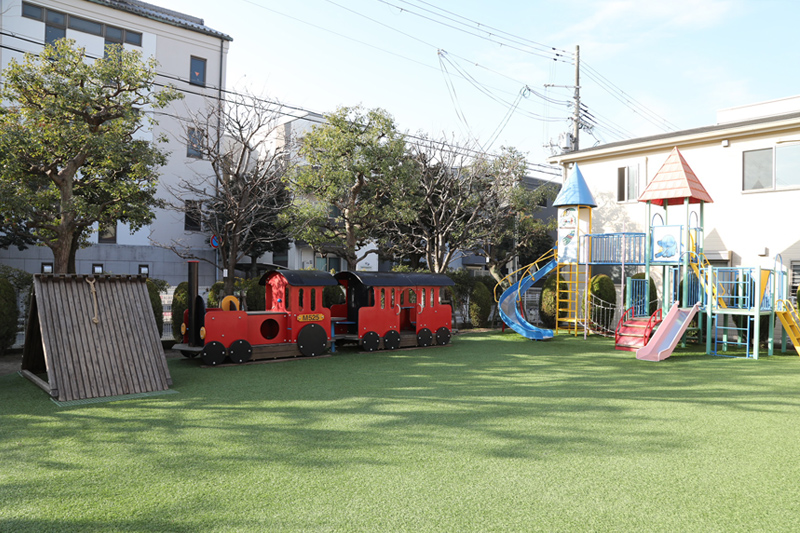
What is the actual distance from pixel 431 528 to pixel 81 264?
868 inches

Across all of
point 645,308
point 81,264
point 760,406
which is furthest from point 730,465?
point 81,264

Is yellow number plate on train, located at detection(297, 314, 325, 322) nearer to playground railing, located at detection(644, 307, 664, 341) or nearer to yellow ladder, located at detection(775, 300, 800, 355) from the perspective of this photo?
playground railing, located at detection(644, 307, 664, 341)

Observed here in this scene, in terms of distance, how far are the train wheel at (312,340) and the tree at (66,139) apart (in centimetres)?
481

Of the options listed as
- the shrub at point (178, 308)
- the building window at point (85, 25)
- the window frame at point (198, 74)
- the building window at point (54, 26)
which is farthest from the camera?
the window frame at point (198, 74)

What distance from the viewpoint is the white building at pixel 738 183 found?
13.6m

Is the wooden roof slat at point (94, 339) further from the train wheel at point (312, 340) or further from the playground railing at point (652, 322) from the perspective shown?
the playground railing at point (652, 322)

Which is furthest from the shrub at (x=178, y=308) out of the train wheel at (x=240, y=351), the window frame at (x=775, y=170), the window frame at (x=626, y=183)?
the window frame at (x=775, y=170)

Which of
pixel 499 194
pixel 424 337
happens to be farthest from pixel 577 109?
pixel 424 337

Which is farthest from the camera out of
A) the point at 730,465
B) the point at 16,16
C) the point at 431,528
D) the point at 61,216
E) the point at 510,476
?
the point at 16,16

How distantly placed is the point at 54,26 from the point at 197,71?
527 centimetres

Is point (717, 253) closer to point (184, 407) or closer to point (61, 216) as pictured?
point (184, 407)

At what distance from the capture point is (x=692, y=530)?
3.49 metres

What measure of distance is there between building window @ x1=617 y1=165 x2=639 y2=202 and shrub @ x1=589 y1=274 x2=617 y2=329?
2635 millimetres

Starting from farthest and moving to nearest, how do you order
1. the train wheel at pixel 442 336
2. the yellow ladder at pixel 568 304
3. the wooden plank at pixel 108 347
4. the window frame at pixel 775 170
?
the yellow ladder at pixel 568 304
the window frame at pixel 775 170
the train wheel at pixel 442 336
the wooden plank at pixel 108 347
